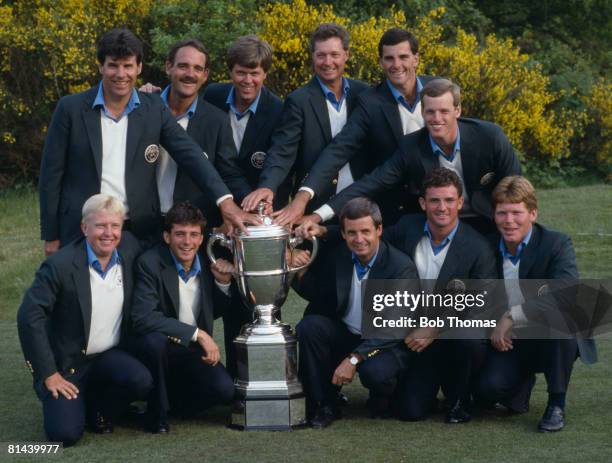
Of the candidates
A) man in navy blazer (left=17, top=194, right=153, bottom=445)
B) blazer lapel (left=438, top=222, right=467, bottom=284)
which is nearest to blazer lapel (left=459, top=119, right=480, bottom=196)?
blazer lapel (left=438, top=222, right=467, bottom=284)

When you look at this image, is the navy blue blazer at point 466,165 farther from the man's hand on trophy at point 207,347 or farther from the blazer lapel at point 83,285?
the blazer lapel at point 83,285

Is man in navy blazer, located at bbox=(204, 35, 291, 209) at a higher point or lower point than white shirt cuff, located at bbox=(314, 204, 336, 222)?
higher

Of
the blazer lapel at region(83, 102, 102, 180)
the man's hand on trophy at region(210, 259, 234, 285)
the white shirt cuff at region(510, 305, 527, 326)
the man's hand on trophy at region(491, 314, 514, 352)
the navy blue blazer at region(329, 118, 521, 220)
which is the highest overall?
the blazer lapel at region(83, 102, 102, 180)

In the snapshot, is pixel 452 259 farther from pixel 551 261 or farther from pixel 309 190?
pixel 309 190

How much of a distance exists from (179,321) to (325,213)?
896 mm

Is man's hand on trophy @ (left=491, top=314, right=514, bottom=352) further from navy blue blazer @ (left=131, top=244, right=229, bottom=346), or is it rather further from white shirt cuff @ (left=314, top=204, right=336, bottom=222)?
navy blue blazer @ (left=131, top=244, right=229, bottom=346)

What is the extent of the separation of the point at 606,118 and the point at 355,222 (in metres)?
10.4

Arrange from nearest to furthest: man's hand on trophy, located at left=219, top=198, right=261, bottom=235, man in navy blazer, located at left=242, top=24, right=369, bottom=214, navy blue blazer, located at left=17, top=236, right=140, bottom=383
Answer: navy blue blazer, located at left=17, top=236, right=140, bottom=383
man's hand on trophy, located at left=219, top=198, right=261, bottom=235
man in navy blazer, located at left=242, top=24, right=369, bottom=214

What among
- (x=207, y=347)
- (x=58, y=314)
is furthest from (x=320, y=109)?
(x=58, y=314)

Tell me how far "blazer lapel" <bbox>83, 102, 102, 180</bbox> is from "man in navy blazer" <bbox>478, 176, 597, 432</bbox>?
178 cm

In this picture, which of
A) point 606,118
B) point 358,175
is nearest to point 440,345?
point 358,175

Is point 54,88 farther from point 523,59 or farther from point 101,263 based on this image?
point 101,263

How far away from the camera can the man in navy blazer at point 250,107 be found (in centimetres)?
565

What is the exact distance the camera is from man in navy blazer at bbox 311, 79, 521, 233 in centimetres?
536
